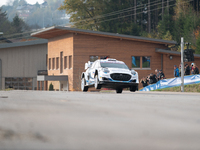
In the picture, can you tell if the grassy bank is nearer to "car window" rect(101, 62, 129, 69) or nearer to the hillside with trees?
"car window" rect(101, 62, 129, 69)

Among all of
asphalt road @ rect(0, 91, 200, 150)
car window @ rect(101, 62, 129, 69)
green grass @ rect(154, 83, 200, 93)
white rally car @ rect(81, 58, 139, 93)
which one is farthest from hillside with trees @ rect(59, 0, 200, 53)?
asphalt road @ rect(0, 91, 200, 150)

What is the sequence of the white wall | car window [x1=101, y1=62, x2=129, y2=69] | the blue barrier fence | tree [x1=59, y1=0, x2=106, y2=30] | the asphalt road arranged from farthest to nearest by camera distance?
tree [x1=59, y1=0, x2=106, y2=30]
the white wall
the blue barrier fence
car window [x1=101, y1=62, x2=129, y2=69]
the asphalt road

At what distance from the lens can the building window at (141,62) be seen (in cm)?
4394

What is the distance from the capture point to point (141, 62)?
144 ft

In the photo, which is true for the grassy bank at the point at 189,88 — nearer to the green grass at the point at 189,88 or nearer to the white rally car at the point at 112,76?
the green grass at the point at 189,88

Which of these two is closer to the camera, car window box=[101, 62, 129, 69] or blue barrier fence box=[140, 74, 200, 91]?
car window box=[101, 62, 129, 69]

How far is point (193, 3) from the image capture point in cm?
7306

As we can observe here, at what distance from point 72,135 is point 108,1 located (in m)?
75.7

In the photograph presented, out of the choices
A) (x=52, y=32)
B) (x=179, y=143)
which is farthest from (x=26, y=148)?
(x=52, y=32)

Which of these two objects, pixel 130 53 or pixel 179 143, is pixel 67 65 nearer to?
pixel 130 53

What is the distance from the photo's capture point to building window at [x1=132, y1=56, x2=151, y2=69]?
43.9 metres

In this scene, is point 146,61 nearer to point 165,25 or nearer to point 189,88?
point 189,88

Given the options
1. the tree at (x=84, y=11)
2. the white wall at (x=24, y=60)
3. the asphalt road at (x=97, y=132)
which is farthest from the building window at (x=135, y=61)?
the asphalt road at (x=97, y=132)

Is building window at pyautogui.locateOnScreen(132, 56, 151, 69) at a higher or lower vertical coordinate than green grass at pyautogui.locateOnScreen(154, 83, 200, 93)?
higher
